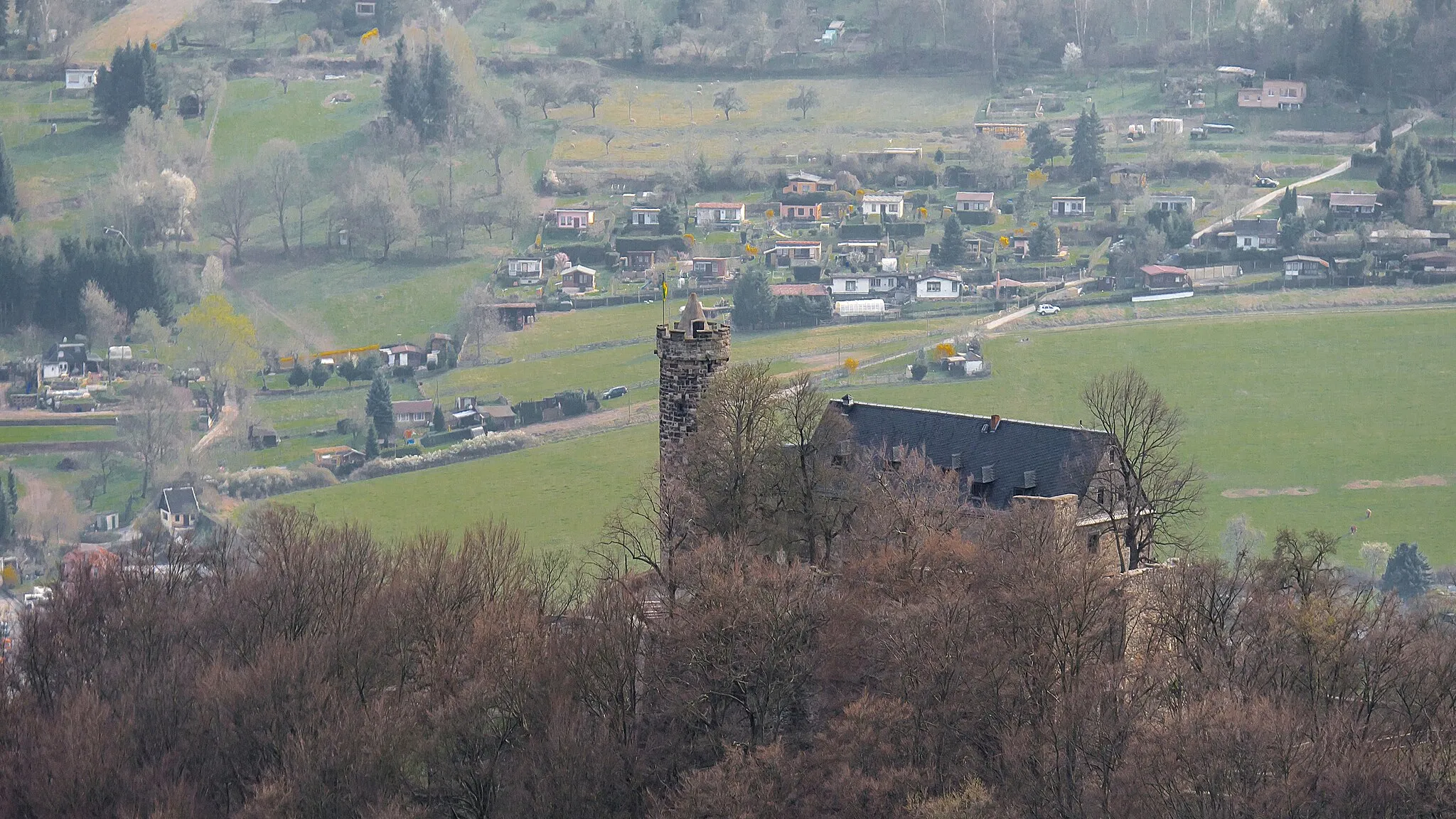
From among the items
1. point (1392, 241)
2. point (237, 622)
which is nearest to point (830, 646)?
point (237, 622)

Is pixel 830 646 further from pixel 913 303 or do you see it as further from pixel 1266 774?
pixel 913 303

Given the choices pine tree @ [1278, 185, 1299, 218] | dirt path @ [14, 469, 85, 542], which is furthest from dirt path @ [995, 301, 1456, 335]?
dirt path @ [14, 469, 85, 542]

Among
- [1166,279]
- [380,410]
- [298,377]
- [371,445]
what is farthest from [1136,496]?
[298,377]

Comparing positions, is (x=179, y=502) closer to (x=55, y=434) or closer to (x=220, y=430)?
(x=220, y=430)

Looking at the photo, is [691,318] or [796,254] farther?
[796,254]

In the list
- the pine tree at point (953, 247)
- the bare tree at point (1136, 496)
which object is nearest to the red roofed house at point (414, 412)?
the pine tree at point (953, 247)
